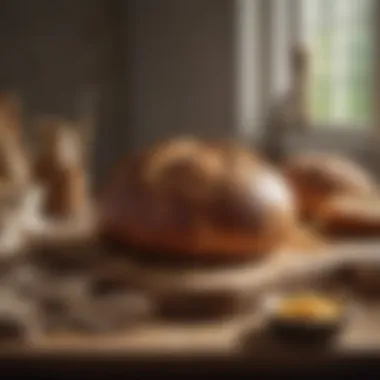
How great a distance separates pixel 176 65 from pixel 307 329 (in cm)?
98

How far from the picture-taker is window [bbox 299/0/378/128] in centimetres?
163

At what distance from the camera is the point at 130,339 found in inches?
26.4

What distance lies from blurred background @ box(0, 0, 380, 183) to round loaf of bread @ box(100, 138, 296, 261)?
0.76 meters

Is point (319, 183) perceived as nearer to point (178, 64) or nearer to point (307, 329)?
point (307, 329)

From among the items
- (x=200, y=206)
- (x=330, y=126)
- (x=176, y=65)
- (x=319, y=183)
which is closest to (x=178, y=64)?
(x=176, y=65)

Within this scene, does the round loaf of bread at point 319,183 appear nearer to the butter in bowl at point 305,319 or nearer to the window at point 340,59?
the butter in bowl at point 305,319

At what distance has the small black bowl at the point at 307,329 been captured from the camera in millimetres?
652

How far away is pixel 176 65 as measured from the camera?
159cm

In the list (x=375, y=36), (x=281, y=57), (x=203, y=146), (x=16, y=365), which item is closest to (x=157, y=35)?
(x=281, y=57)

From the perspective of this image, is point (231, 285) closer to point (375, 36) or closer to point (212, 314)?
point (212, 314)

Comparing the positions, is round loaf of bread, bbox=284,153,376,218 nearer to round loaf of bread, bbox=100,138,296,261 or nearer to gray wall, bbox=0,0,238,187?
round loaf of bread, bbox=100,138,296,261

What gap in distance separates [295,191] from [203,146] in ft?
0.59

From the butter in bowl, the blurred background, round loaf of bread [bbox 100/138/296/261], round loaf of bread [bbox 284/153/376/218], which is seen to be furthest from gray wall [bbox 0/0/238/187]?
the butter in bowl

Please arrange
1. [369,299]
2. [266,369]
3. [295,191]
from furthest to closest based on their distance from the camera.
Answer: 1. [295,191]
2. [369,299]
3. [266,369]
